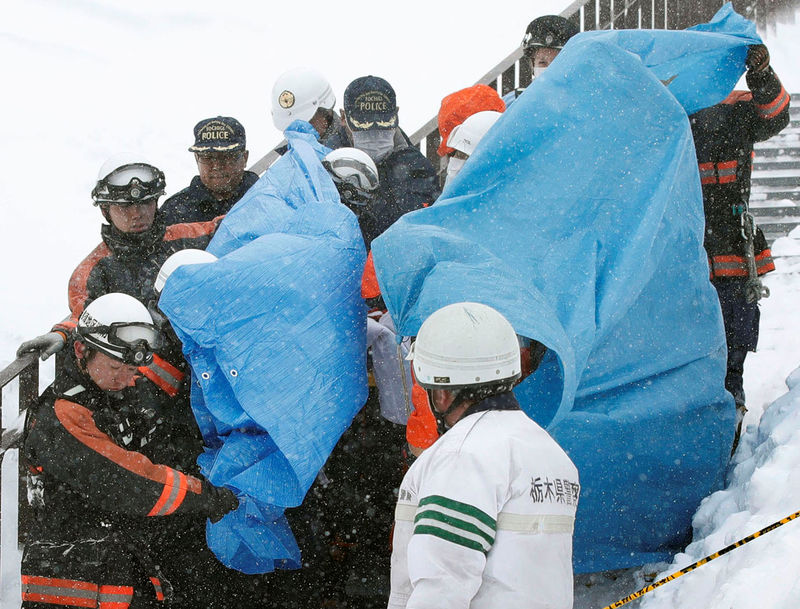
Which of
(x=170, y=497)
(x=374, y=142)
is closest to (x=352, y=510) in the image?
(x=170, y=497)

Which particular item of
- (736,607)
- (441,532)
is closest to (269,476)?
(441,532)

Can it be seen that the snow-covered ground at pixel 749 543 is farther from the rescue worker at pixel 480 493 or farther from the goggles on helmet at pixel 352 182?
the goggles on helmet at pixel 352 182

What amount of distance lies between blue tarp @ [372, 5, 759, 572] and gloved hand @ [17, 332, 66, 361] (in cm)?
139

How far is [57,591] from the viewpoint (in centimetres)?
305

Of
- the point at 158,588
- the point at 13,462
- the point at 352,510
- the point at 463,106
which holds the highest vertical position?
the point at 463,106

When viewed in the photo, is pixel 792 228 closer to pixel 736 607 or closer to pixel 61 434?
pixel 736 607

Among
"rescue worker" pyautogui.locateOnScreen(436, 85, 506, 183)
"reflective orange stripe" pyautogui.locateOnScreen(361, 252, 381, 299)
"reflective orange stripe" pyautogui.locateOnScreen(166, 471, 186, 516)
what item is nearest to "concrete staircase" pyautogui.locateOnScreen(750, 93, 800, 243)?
"rescue worker" pyautogui.locateOnScreen(436, 85, 506, 183)

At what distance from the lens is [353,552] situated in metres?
3.96

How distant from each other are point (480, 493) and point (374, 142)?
9.52ft

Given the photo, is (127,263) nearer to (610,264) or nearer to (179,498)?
(179,498)

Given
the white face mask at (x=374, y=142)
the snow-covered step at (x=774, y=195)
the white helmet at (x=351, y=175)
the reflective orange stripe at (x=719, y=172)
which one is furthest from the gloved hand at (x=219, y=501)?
the snow-covered step at (x=774, y=195)

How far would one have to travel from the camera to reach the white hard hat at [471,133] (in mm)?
3840

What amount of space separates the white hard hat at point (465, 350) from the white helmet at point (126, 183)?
82.0 inches

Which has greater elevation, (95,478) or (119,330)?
(119,330)
